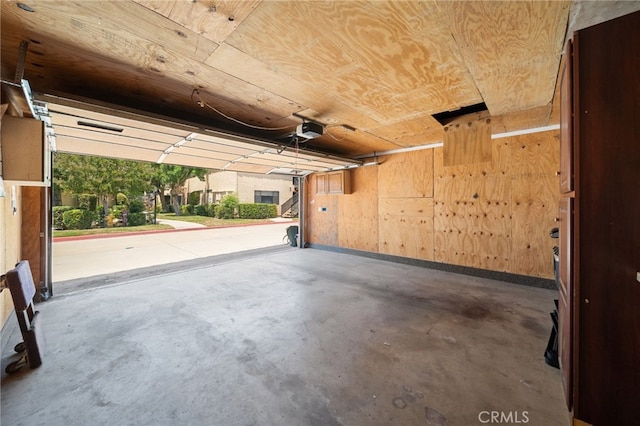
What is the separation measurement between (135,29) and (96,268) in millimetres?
5284

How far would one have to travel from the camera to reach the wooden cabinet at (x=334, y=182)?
6141 mm

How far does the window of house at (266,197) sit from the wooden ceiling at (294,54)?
60.9ft

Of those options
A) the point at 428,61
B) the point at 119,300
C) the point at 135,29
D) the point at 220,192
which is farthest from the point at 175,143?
the point at 220,192

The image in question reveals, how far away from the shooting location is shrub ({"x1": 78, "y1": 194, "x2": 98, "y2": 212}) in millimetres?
12258

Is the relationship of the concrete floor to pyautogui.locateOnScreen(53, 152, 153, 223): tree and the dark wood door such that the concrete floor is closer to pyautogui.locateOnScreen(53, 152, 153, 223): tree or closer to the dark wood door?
the dark wood door

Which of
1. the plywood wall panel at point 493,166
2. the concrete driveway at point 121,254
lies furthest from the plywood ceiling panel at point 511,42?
the concrete driveway at point 121,254

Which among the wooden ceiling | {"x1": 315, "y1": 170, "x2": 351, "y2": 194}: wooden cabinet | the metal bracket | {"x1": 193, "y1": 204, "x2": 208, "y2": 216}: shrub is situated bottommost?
{"x1": 193, "y1": 204, "x2": 208, "y2": 216}: shrub

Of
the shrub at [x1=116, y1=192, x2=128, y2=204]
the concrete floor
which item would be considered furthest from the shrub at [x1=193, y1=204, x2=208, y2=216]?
the concrete floor

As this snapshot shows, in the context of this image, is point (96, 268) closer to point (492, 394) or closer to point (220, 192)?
point (492, 394)

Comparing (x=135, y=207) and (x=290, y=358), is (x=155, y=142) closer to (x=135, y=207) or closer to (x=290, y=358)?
(x=290, y=358)

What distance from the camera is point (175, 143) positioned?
11.3 feet

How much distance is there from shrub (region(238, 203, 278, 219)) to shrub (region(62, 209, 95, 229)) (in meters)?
8.34

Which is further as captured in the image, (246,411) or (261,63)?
(261,63)

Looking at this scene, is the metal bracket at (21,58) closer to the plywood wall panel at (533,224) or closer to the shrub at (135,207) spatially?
the plywood wall panel at (533,224)
